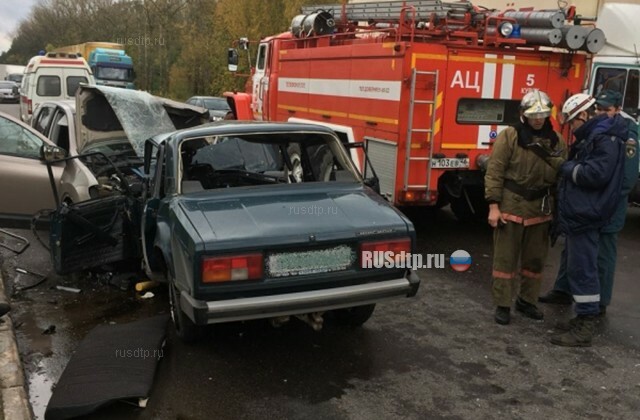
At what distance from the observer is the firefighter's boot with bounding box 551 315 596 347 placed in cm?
466

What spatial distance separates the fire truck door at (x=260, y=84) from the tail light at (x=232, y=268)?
26.2 ft

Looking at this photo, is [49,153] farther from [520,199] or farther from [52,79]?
[52,79]

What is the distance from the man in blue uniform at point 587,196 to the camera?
448 centimetres

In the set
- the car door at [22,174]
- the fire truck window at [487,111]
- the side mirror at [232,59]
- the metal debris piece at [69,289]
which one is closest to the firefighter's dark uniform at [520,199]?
the fire truck window at [487,111]

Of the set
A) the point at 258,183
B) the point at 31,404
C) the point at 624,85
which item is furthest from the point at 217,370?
the point at 624,85

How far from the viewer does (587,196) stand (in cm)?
461

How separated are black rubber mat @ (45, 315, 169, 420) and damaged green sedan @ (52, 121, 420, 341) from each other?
29 cm

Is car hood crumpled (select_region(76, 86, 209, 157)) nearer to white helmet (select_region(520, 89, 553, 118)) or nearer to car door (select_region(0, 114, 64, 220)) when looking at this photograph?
car door (select_region(0, 114, 64, 220))

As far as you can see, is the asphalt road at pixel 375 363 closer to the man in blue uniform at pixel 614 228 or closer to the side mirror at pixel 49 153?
the man in blue uniform at pixel 614 228

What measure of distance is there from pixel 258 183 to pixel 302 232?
1179 mm

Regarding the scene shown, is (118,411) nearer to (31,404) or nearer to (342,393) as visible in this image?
(31,404)

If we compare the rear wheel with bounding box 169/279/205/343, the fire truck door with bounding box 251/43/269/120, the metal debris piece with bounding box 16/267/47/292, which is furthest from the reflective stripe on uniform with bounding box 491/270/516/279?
the fire truck door with bounding box 251/43/269/120

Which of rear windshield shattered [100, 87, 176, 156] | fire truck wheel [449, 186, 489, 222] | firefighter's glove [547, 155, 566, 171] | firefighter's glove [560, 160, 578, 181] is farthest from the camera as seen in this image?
fire truck wheel [449, 186, 489, 222]

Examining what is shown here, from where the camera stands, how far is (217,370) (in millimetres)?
4188
